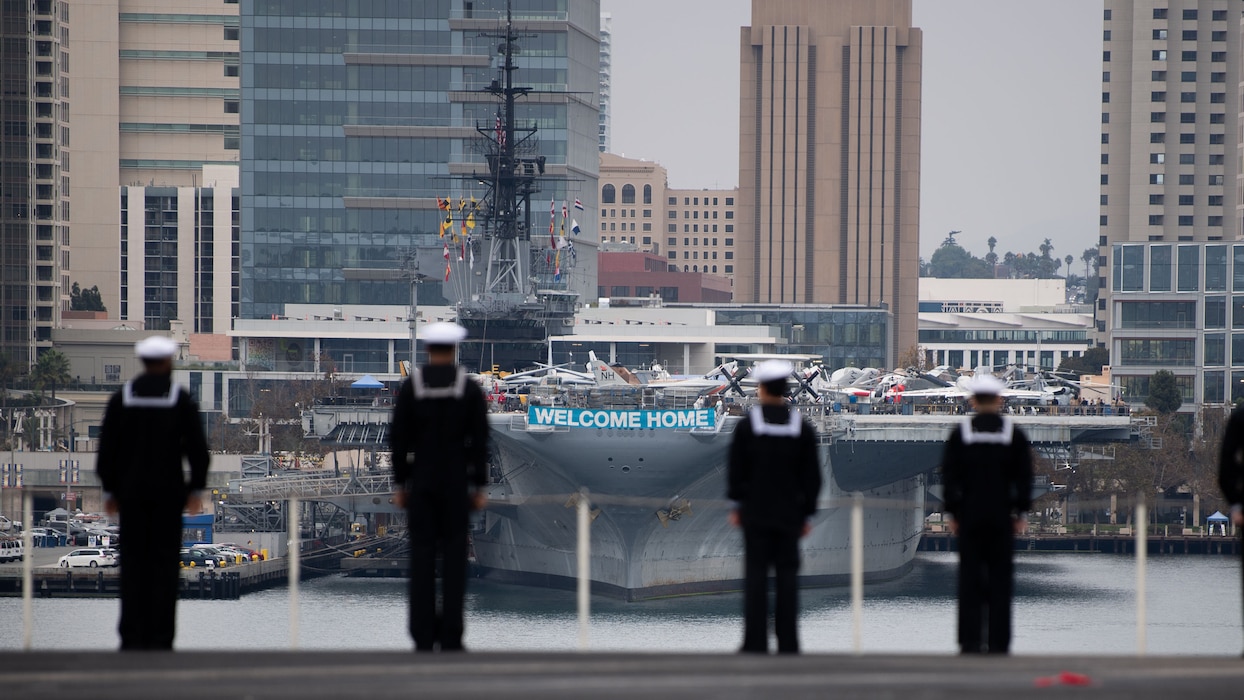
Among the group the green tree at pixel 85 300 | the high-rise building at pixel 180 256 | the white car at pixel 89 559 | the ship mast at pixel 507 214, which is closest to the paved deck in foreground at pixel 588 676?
the white car at pixel 89 559

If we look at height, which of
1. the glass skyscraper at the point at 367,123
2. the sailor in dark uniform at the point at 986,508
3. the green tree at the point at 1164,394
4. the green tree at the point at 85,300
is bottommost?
the green tree at the point at 1164,394

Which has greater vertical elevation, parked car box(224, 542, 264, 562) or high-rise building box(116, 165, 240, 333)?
high-rise building box(116, 165, 240, 333)

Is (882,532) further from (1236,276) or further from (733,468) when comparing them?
(733,468)

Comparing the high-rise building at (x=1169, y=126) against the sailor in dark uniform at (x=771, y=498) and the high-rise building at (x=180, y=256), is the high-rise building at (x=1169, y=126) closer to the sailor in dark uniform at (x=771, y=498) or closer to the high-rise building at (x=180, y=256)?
the high-rise building at (x=180, y=256)

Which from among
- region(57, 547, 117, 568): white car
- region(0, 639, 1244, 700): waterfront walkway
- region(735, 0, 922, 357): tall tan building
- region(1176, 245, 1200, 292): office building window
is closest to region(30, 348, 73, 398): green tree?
region(57, 547, 117, 568): white car

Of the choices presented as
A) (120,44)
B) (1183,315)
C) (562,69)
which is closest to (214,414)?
(562,69)

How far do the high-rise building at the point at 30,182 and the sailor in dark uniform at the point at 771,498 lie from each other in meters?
110

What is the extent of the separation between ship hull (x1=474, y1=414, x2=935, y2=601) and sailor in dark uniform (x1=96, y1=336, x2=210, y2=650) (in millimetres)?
34244

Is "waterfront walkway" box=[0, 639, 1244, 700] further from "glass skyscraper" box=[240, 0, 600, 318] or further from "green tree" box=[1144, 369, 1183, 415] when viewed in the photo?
"glass skyscraper" box=[240, 0, 600, 318]

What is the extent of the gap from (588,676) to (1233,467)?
5.01m

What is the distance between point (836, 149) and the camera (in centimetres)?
17350

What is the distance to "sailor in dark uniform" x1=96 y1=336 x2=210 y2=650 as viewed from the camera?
12.6 meters

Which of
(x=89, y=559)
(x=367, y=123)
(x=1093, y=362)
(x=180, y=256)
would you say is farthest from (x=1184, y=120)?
(x=89, y=559)

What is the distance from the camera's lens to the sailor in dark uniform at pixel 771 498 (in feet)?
40.9
